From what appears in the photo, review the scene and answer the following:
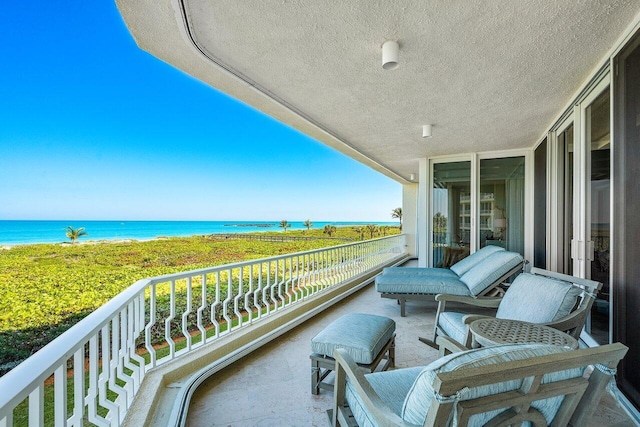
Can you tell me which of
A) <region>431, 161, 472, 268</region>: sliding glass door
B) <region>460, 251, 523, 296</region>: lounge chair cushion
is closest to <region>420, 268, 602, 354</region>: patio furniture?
<region>460, 251, 523, 296</region>: lounge chair cushion

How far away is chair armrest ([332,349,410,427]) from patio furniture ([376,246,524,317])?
2.45 m

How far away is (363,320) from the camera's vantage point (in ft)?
7.52

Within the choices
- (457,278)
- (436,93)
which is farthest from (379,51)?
(457,278)

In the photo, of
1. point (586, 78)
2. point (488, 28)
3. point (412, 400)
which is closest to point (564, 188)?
point (586, 78)

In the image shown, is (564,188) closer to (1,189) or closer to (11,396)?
(11,396)

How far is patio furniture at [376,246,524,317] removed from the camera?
10.8 ft

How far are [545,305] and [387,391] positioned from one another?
57.8 inches

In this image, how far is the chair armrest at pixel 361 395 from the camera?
0.96 m

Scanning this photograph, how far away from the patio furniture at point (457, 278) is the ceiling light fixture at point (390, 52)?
8.50ft

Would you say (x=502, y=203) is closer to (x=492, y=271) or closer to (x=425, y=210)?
(x=425, y=210)

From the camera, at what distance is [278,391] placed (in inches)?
83.0

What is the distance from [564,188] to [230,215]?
24744mm

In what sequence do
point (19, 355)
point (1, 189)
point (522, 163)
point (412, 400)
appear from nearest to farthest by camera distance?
point (412, 400)
point (19, 355)
point (522, 163)
point (1, 189)

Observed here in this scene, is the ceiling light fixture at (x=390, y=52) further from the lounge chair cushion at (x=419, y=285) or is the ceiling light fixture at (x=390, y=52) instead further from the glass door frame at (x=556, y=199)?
the lounge chair cushion at (x=419, y=285)
